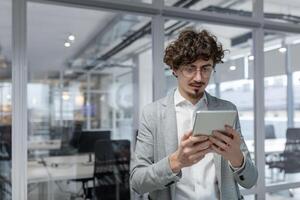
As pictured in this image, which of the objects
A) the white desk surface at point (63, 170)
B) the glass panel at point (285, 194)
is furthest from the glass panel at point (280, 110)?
the white desk surface at point (63, 170)

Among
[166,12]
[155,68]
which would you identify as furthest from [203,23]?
[155,68]

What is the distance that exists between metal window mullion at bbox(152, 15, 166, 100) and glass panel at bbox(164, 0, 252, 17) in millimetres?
173

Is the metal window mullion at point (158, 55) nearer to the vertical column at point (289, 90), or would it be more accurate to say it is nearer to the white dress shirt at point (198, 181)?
the white dress shirt at point (198, 181)

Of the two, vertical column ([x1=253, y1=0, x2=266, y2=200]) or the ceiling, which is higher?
the ceiling

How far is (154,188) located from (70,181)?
7.04 ft

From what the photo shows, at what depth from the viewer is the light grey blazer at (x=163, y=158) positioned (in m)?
1.27

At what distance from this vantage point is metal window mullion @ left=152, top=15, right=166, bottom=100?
8.39 ft

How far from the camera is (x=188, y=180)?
4.32ft

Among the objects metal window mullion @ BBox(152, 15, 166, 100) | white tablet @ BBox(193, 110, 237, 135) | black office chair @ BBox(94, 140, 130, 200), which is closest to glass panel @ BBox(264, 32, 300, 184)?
metal window mullion @ BBox(152, 15, 166, 100)

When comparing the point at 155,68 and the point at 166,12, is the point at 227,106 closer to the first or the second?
the point at 155,68

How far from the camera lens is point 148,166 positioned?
1292 mm

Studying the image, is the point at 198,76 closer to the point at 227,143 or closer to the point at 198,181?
the point at 227,143

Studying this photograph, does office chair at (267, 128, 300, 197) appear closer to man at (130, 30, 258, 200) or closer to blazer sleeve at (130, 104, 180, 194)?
man at (130, 30, 258, 200)

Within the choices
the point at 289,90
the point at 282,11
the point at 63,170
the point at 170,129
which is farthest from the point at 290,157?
the point at 170,129
